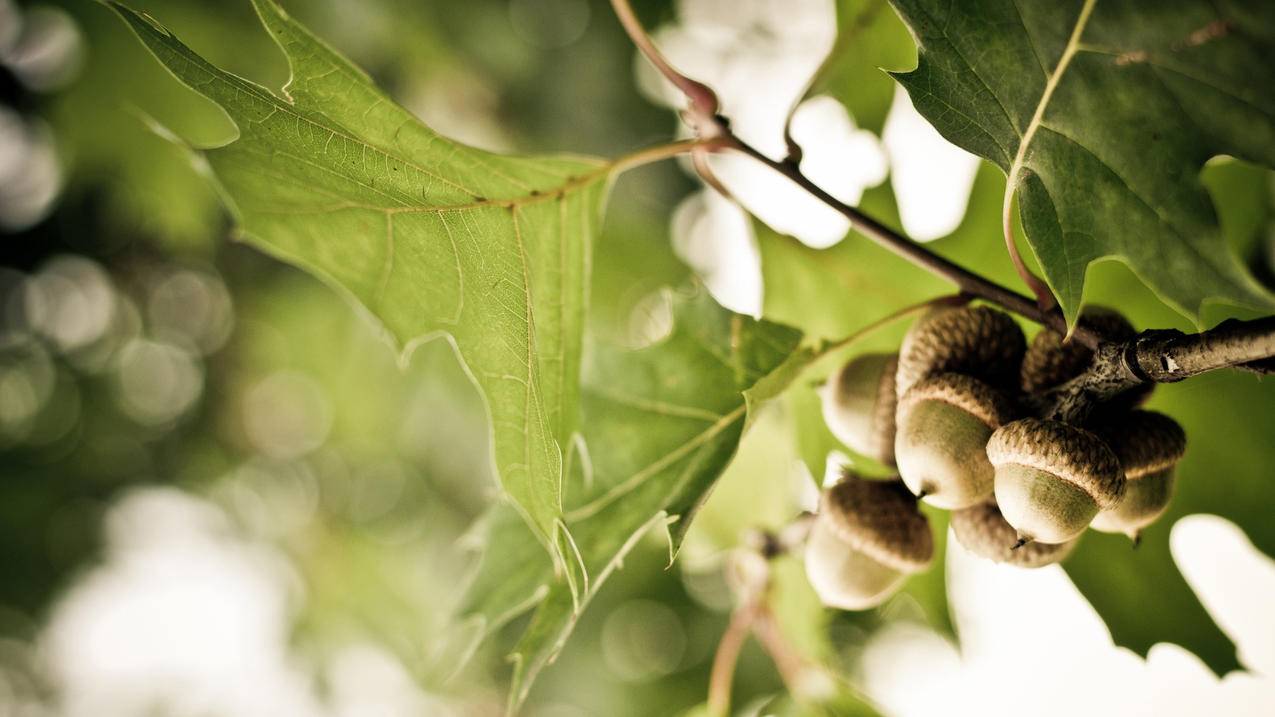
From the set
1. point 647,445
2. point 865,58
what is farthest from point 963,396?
point 865,58

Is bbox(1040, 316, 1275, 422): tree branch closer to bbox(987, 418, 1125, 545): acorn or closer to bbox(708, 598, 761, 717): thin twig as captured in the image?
bbox(987, 418, 1125, 545): acorn

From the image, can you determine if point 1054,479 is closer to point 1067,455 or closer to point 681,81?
point 1067,455

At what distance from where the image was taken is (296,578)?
2.99 meters

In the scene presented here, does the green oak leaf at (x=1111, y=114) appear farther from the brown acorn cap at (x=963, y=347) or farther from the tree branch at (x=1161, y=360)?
the brown acorn cap at (x=963, y=347)

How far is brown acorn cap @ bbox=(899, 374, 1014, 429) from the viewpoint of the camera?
623 millimetres

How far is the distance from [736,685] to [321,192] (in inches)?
78.3

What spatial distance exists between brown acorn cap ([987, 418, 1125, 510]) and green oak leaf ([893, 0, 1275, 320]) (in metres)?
0.08

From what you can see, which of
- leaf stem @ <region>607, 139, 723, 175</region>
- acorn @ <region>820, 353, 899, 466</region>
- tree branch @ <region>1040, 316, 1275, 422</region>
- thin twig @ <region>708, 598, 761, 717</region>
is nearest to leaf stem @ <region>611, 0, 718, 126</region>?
leaf stem @ <region>607, 139, 723, 175</region>

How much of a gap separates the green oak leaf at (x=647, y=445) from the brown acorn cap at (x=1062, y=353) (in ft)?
0.62

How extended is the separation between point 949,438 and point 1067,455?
0.08 meters

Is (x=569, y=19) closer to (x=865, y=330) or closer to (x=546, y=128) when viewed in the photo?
(x=546, y=128)

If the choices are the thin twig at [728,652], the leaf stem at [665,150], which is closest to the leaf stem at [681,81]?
the leaf stem at [665,150]

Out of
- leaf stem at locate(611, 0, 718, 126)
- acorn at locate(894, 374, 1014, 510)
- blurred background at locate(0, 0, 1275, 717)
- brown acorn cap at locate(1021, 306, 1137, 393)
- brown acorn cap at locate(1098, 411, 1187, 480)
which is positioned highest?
leaf stem at locate(611, 0, 718, 126)

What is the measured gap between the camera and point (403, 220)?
0.63 metres
